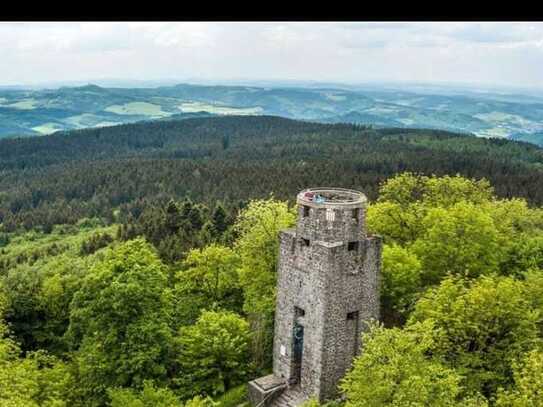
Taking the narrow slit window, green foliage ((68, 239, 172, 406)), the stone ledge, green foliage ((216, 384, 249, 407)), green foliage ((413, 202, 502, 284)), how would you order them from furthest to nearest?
1. green foliage ((413, 202, 502, 284))
2. green foliage ((216, 384, 249, 407))
3. green foliage ((68, 239, 172, 406))
4. the stone ledge
5. the narrow slit window

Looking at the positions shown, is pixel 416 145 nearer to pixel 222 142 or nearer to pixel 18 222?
pixel 222 142

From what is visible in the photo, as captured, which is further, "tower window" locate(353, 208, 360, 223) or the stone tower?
"tower window" locate(353, 208, 360, 223)

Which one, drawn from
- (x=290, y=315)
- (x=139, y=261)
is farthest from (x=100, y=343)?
(x=290, y=315)

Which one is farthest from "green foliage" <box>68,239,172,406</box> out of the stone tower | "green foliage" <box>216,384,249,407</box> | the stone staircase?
the stone staircase

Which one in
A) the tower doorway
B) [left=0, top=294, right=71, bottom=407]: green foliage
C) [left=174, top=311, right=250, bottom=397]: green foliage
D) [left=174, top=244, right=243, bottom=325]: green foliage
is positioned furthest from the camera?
[left=174, top=244, right=243, bottom=325]: green foliage

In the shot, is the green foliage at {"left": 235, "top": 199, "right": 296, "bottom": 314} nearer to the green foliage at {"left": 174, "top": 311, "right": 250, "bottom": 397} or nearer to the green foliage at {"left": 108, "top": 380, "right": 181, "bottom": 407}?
the green foliage at {"left": 174, "top": 311, "right": 250, "bottom": 397}

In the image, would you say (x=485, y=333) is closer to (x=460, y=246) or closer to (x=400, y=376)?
(x=400, y=376)

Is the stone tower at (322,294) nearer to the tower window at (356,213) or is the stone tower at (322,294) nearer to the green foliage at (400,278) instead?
the tower window at (356,213)

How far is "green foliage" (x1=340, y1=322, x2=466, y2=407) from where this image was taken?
A: 948 inches

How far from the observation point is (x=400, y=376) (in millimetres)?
25172

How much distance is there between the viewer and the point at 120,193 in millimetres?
124875

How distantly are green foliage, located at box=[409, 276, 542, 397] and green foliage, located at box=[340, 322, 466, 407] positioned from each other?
7.50 ft

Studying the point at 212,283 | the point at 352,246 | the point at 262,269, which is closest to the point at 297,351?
the point at 352,246

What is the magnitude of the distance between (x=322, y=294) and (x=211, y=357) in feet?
28.5
